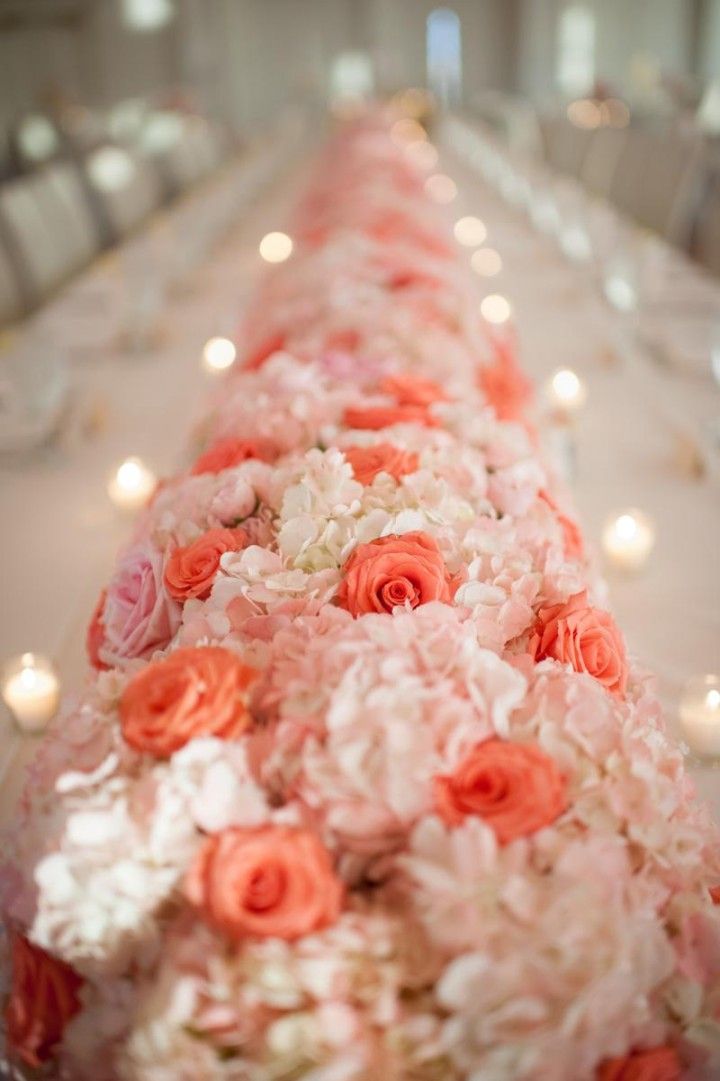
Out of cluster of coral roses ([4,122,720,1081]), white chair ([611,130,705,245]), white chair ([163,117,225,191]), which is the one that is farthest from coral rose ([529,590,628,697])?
white chair ([163,117,225,191])

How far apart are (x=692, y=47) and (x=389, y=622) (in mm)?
21049

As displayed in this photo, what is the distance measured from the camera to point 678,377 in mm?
2445

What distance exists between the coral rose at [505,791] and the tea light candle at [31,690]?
70 centimetres

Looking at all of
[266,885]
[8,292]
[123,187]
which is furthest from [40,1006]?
[123,187]

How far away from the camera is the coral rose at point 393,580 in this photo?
834mm

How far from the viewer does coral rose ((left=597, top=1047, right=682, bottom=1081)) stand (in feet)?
1.93

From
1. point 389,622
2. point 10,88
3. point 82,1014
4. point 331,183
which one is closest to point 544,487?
point 389,622

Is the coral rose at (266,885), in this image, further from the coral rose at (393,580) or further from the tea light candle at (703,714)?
the tea light candle at (703,714)

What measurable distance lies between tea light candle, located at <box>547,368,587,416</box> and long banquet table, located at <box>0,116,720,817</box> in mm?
81

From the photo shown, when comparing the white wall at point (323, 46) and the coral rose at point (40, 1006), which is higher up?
the coral rose at point (40, 1006)

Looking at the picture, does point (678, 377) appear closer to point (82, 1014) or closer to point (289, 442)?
point (289, 442)

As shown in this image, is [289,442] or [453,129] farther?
[453,129]

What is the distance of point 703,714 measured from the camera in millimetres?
1115

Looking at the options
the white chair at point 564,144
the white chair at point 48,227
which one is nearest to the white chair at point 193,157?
the white chair at point 48,227
